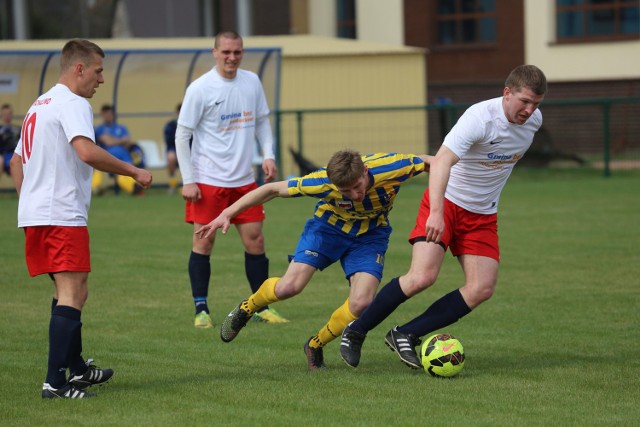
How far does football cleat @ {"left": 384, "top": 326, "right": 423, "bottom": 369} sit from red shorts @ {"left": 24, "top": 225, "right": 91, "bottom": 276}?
1.93m

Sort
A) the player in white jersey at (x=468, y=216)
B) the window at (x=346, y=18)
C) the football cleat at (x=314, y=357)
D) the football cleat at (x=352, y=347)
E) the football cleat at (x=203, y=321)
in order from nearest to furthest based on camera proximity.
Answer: the player in white jersey at (x=468, y=216) < the football cleat at (x=352, y=347) < the football cleat at (x=314, y=357) < the football cleat at (x=203, y=321) < the window at (x=346, y=18)

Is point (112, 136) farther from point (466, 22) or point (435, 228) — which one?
point (466, 22)

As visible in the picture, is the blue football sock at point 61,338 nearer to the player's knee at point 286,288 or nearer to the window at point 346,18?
the player's knee at point 286,288

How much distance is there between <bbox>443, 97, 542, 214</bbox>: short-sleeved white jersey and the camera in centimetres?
659

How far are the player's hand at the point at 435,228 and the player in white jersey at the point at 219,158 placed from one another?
2688mm

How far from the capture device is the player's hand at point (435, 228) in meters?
6.20

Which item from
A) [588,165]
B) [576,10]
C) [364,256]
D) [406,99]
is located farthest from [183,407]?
[576,10]

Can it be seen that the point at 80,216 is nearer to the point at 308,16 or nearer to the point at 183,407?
the point at 183,407

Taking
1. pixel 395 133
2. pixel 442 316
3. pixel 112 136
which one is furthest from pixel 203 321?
pixel 395 133

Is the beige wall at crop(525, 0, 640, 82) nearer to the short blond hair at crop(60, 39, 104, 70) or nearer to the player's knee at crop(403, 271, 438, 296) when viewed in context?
the player's knee at crop(403, 271, 438, 296)

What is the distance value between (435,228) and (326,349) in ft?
6.02

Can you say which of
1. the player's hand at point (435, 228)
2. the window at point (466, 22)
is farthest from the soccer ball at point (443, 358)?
the window at point (466, 22)

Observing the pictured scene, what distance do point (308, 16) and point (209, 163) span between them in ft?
91.3

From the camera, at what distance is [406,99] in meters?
26.3
